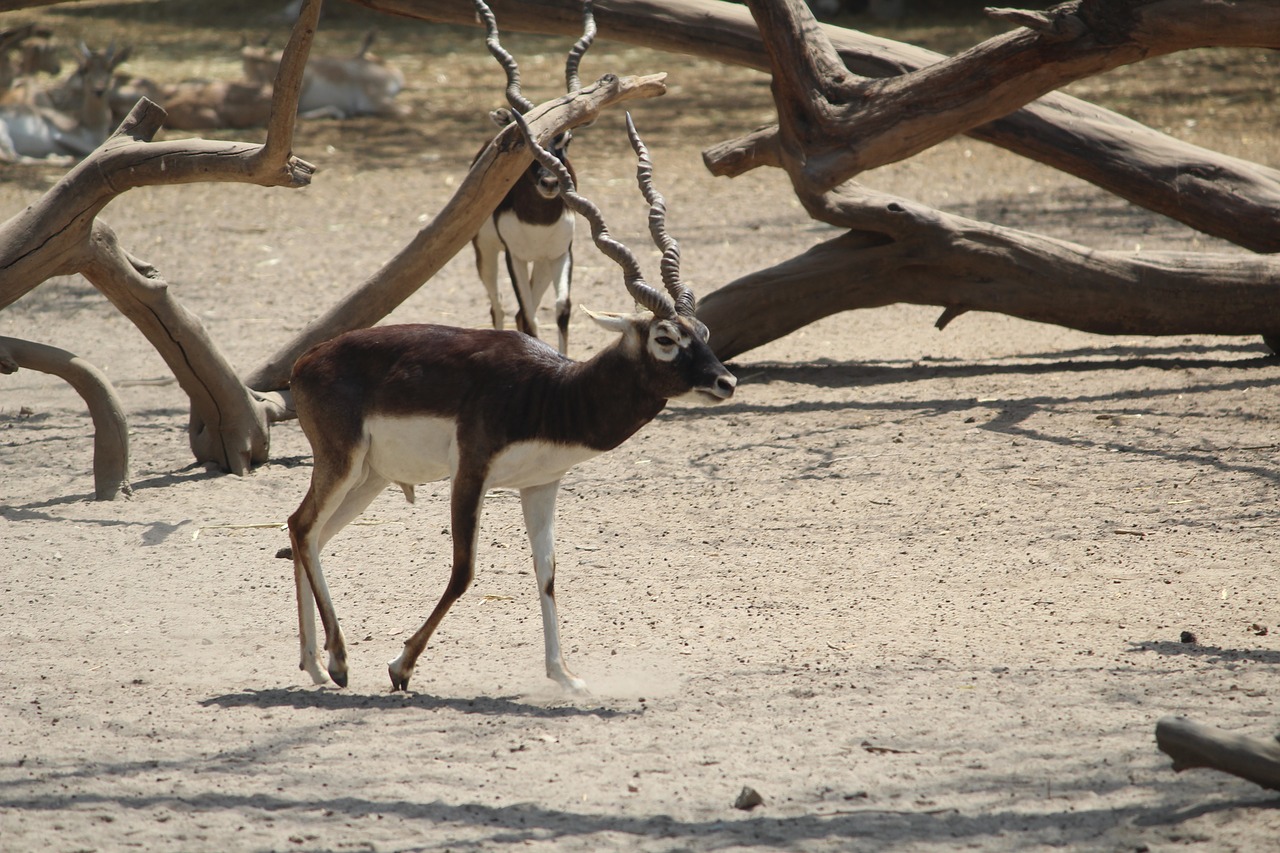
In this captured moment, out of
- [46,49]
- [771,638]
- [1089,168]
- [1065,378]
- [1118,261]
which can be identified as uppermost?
[46,49]

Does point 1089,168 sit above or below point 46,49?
below

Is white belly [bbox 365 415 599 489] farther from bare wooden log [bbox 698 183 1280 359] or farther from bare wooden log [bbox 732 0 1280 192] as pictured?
bare wooden log [bbox 698 183 1280 359]

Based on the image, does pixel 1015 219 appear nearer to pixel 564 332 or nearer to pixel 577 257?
pixel 577 257

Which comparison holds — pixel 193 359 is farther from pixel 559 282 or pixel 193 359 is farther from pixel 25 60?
pixel 25 60

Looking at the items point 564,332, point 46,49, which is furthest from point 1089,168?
point 46,49

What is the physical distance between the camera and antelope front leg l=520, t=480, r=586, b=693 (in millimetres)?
4570

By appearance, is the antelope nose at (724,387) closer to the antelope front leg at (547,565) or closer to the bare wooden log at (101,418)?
the antelope front leg at (547,565)

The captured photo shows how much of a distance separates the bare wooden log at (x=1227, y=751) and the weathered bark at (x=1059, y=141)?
5.20m

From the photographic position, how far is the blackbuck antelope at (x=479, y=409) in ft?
14.7

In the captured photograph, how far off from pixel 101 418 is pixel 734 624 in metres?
3.31

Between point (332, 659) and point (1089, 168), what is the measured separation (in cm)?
568

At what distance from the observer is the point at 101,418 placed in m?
6.68

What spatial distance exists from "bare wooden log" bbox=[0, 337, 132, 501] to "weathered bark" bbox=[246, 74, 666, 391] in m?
0.97

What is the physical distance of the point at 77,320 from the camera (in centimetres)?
1027
